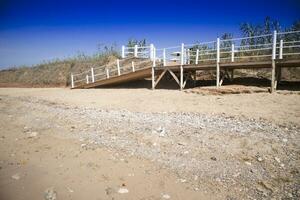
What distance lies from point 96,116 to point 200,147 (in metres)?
5.03

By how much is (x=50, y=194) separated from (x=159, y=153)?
2.54 meters

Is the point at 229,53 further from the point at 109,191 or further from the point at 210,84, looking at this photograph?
the point at 109,191

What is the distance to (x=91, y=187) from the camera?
5.05 meters

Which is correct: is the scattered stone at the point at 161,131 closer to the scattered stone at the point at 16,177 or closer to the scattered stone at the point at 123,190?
the scattered stone at the point at 123,190

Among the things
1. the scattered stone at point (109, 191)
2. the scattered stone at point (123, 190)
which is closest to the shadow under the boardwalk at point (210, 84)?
the scattered stone at point (123, 190)

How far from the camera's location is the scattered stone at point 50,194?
4695mm

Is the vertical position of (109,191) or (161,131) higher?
(161,131)

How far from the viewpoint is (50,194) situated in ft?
15.8

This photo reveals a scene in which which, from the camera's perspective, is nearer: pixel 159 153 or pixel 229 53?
pixel 159 153

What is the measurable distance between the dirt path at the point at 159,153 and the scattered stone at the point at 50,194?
0.08 meters

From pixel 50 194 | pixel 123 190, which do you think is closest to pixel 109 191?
pixel 123 190

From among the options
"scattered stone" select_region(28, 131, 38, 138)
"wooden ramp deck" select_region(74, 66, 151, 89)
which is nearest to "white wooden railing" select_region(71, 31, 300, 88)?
"wooden ramp deck" select_region(74, 66, 151, 89)

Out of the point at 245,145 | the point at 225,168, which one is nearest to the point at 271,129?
the point at 245,145

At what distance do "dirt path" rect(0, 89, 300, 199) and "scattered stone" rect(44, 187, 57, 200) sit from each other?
0.08m
